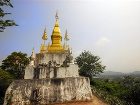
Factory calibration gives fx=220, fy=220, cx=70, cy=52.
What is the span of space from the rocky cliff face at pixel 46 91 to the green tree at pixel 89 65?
40.3 ft

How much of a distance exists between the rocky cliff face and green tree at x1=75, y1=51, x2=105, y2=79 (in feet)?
40.3

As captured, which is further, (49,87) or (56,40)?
(56,40)

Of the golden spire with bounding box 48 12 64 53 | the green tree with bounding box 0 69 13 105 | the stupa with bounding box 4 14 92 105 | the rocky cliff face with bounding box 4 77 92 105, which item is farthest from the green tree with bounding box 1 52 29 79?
the rocky cliff face with bounding box 4 77 92 105

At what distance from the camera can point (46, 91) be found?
2233 centimetres

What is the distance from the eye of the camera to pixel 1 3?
13812 millimetres

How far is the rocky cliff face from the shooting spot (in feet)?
72.2

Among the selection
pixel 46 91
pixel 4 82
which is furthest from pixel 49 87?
pixel 4 82

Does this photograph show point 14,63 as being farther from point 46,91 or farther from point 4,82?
point 46,91

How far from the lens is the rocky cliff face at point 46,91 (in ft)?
72.2

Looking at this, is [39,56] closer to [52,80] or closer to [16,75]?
[52,80]

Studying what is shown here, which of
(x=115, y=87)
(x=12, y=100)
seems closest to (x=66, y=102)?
(x=12, y=100)

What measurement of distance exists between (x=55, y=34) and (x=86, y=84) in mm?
8934

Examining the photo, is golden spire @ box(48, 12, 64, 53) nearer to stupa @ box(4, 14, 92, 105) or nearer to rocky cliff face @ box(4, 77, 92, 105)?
stupa @ box(4, 14, 92, 105)

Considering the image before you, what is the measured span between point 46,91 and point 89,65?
571 inches
